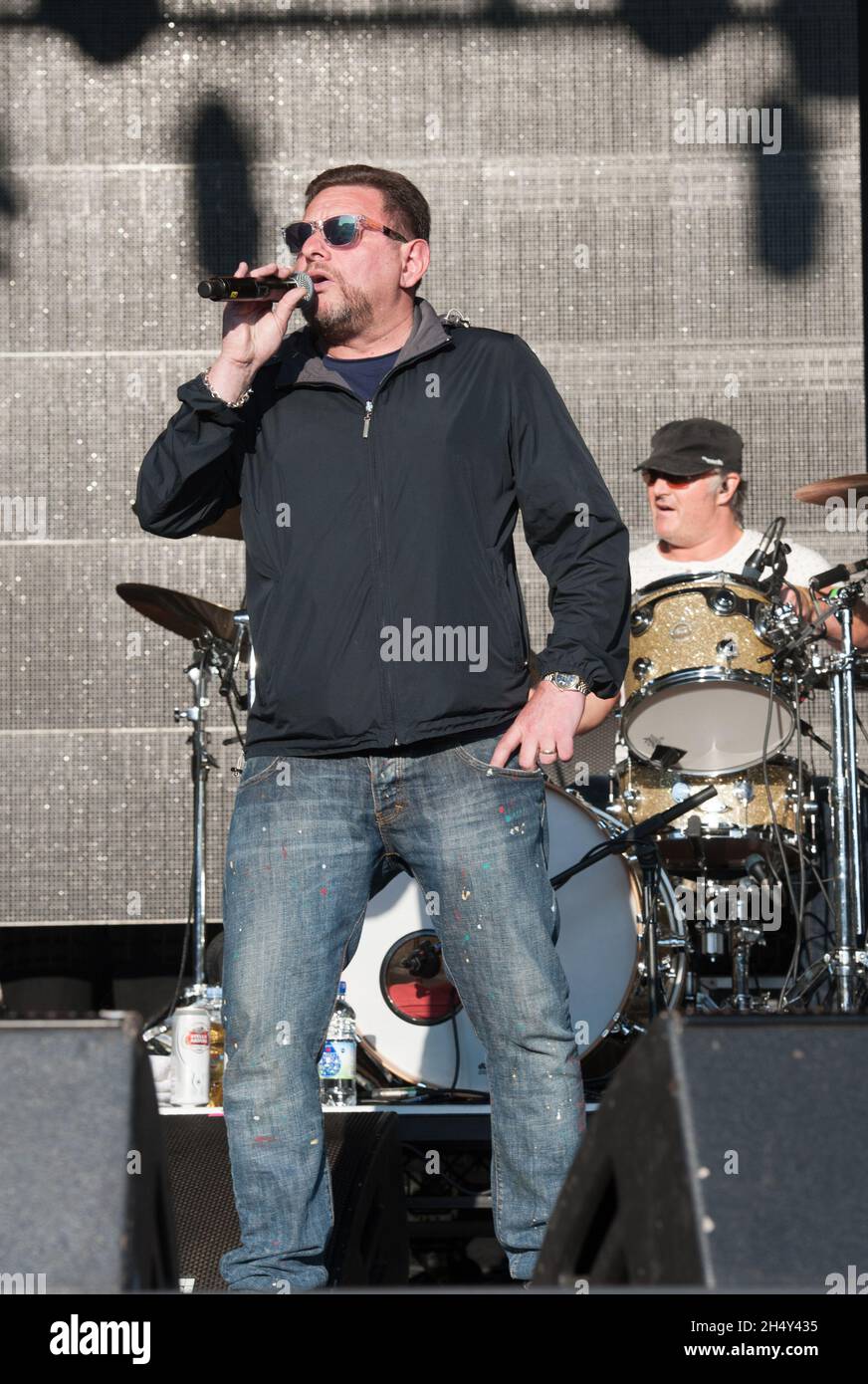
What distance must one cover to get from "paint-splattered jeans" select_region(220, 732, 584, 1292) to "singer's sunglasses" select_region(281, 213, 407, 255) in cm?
85

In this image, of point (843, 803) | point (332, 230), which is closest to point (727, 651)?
point (843, 803)

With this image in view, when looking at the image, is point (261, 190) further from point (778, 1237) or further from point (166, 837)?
point (778, 1237)

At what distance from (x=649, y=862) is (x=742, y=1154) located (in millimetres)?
2906

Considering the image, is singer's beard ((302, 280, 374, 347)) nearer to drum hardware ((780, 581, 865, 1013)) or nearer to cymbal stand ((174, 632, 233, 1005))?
drum hardware ((780, 581, 865, 1013))

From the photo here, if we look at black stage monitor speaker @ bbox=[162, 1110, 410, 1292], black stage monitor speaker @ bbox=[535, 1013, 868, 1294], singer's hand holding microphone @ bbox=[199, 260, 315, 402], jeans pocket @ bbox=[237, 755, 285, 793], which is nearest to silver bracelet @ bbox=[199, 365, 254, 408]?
singer's hand holding microphone @ bbox=[199, 260, 315, 402]

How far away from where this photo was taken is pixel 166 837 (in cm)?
522

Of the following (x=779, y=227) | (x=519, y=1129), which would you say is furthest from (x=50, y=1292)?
(x=779, y=227)

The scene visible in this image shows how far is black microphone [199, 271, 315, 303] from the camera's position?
93.0 inches

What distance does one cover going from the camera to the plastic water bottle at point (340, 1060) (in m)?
3.99

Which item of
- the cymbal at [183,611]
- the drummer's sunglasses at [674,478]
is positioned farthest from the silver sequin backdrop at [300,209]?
the cymbal at [183,611]

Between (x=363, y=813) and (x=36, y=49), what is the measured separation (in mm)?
4003

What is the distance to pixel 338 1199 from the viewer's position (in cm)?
265

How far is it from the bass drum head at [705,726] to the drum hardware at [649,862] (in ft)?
0.63
